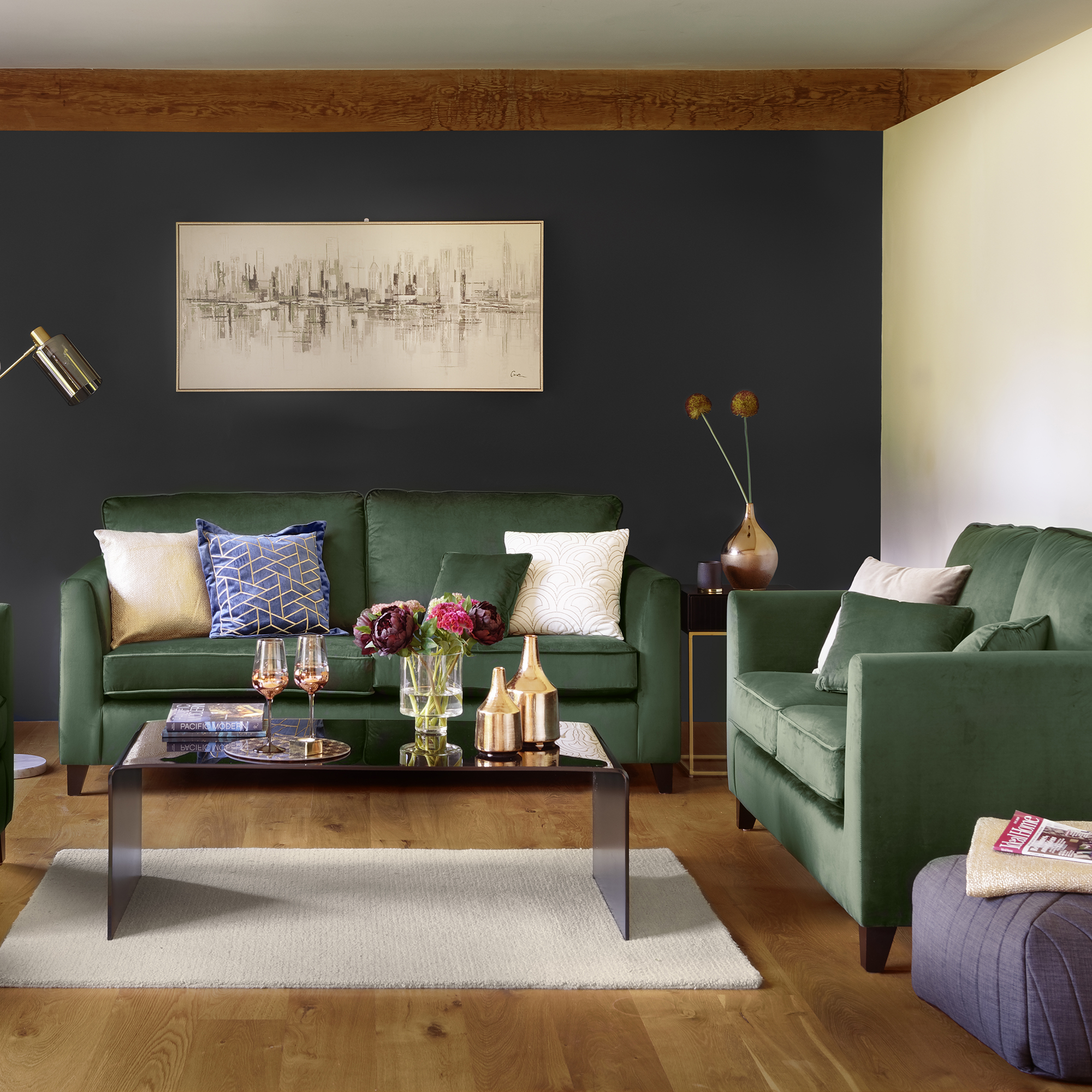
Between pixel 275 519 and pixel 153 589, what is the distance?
2.02 ft

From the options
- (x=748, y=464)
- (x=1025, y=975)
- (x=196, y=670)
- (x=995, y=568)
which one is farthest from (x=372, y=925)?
(x=748, y=464)

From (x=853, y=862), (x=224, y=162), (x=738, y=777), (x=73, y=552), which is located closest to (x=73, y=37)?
(x=224, y=162)

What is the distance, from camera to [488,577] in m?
4.48

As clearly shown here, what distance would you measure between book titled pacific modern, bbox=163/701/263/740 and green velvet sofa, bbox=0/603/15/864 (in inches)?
17.3

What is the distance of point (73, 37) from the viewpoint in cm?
477

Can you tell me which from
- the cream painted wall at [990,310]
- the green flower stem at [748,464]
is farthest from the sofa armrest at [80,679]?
the cream painted wall at [990,310]

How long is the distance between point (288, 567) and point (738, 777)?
186 centimetres

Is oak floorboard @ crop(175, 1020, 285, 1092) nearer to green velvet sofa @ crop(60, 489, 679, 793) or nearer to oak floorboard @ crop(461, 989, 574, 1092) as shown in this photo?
oak floorboard @ crop(461, 989, 574, 1092)

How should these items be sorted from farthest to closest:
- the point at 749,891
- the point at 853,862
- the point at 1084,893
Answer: the point at 749,891 → the point at 853,862 → the point at 1084,893

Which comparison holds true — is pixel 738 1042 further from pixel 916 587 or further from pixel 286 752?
pixel 916 587

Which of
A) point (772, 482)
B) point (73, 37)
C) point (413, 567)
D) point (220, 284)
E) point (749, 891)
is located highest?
point (73, 37)

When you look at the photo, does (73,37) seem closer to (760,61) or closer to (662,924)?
(760,61)

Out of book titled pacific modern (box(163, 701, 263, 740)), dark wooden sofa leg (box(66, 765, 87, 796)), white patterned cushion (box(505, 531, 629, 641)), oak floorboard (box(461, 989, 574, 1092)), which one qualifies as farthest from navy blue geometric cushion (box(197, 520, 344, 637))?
oak floorboard (box(461, 989, 574, 1092))

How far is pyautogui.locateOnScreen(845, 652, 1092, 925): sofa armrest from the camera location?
2615 millimetres
